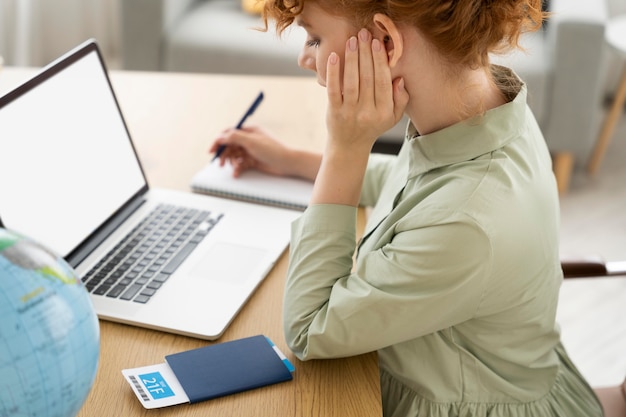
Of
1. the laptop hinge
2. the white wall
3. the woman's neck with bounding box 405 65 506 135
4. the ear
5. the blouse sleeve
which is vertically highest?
the ear

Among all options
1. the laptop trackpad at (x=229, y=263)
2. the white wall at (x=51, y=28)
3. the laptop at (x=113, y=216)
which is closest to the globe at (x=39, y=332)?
the laptop at (x=113, y=216)

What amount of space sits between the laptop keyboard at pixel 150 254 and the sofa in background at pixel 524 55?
1568 mm

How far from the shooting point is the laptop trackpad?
3.84ft

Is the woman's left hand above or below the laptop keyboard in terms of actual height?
above

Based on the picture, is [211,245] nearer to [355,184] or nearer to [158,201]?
[158,201]

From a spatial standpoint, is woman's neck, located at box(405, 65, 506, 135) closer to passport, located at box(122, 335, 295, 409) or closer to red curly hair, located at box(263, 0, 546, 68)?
red curly hair, located at box(263, 0, 546, 68)

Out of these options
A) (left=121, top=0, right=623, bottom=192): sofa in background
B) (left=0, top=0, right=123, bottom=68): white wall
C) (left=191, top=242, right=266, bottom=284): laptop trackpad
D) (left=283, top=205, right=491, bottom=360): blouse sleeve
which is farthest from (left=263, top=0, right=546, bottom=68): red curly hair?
(left=0, top=0, right=123, bottom=68): white wall

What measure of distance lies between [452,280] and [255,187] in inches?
20.4

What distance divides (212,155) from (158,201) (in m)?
0.19

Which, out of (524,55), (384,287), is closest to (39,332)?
(384,287)

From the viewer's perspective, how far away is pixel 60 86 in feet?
3.96

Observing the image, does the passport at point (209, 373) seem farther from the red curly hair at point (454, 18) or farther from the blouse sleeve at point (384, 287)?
the red curly hair at point (454, 18)

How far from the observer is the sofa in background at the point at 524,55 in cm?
269

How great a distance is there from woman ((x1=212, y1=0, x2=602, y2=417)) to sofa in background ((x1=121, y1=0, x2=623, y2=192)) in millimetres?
1705
